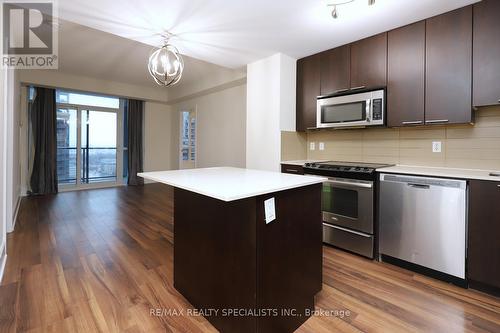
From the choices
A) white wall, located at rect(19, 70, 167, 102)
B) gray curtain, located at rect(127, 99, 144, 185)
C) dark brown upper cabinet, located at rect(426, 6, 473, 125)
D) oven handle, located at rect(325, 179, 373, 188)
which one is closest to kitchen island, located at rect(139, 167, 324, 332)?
oven handle, located at rect(325, 179, 373, 188)

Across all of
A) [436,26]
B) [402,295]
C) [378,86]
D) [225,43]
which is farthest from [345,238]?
[225,43]

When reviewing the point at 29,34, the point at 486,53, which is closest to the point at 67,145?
the point at 29,34

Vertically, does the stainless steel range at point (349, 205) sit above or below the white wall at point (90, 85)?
below

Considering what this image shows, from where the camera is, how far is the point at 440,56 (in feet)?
7.63

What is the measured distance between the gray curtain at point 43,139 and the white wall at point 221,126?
301 cm

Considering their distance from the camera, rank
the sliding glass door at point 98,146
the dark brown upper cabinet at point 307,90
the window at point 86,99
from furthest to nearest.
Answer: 1. the sliding glass door at point 98,146
2. the window at point 86,99
3. the dark brown upper cabinet at point 307,90

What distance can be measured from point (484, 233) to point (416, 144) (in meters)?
1.13

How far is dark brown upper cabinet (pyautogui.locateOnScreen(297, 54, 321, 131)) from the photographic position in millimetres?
3311

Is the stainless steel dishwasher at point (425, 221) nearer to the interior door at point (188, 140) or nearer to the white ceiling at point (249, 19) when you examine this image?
the white ceiling at point (249, 19)

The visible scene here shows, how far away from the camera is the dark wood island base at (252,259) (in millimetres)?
1369

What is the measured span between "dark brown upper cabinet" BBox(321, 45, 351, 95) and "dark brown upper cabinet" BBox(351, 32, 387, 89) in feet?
0.24

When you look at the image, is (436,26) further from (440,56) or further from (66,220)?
Result: (66,220)

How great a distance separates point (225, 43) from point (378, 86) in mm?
1847

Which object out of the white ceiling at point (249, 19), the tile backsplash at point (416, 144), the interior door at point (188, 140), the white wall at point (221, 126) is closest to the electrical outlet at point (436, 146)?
the tile backsplash at point (416, 144)
